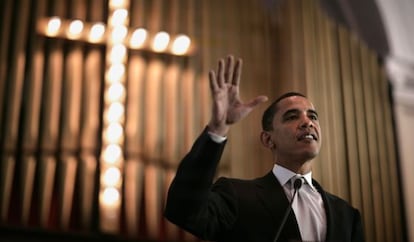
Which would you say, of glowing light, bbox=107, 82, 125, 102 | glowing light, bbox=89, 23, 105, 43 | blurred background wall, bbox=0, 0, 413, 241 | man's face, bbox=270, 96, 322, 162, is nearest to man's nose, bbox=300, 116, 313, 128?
man's face, bbox=270, 96, 322, 162

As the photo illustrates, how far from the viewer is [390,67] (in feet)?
18.7

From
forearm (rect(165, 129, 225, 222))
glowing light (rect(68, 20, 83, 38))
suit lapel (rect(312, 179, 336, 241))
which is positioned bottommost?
suit lapel (rect(312, 179, 336, 241))

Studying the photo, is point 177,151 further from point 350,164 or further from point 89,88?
point 350,164

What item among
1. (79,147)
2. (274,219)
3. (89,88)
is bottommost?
(274,219)

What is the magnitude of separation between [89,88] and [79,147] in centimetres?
37

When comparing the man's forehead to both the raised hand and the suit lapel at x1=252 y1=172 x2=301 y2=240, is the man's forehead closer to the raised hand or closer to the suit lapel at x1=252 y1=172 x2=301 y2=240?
the suit lapel at x1=252 y1=172 x2=301 y2=240

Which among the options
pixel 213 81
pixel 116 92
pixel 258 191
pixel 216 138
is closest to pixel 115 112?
pixel 116 92

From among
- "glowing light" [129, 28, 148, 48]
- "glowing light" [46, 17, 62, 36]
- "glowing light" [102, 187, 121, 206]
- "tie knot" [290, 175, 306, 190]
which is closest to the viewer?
"tie knot" [290, 175, 306, 190]

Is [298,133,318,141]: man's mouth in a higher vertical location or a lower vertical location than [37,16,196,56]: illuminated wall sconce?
lower

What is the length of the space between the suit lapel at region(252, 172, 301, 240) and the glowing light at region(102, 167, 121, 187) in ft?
6.71

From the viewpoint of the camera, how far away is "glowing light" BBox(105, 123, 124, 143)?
5113 mm

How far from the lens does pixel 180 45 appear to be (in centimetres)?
554

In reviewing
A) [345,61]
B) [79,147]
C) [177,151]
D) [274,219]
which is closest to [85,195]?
[79,147]

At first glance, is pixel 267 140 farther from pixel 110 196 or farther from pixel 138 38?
pixel 138 38
